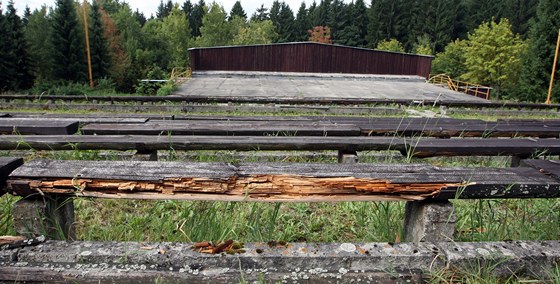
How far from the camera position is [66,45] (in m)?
37.3

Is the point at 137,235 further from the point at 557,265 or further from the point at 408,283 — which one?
the point at 557,265

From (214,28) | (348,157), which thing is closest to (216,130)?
(348,157)

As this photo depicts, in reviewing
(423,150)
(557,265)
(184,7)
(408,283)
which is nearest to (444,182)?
(408,283)

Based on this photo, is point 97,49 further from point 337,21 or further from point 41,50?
point 337,21

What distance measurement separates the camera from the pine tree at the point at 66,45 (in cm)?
3688

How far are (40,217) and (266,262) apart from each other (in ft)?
3.67

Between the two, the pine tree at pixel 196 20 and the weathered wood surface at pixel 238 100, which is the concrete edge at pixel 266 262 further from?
the pine tree at pixel 196 20

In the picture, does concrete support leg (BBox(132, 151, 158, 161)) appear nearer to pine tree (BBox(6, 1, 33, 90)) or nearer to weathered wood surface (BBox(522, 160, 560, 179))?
weathered wood surface (BBox(522, 160, 560, 179))

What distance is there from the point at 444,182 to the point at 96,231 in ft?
7.69

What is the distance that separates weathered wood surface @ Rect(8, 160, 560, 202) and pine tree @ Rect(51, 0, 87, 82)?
41.1 m

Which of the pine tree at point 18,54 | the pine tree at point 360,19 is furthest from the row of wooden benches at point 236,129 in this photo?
the pine tree at point 360,19

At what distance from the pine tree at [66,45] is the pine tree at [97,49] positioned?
2.69 m

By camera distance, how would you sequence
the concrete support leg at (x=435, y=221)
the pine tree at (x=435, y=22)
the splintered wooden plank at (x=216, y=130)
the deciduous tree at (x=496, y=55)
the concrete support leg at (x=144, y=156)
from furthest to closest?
the pine tree at (x=435, y=22), the deciduous tree at (x=496, y=55), the splintered wooden plank at (x=216, y=130), the concrete support leg at (x=144, y=156), the concrete support leg at (x=435, y=221)

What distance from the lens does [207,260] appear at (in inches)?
65.2
